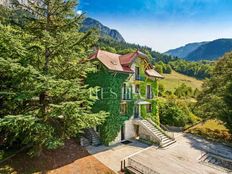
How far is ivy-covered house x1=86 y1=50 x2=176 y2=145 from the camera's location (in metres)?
24.8

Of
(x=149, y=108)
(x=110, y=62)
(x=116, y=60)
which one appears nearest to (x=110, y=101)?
(x=110, y=62)

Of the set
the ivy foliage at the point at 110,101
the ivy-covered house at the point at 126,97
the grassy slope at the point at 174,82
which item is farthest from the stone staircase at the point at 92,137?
the grassy slope at the point at 174,82

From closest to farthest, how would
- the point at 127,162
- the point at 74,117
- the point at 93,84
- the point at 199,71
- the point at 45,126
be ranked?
the point at 45,126, the point at 74,117, the point at 127,162, the point at 93,84, the point at 199,71

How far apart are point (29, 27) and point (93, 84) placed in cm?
1173

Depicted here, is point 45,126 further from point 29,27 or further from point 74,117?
point 29,27

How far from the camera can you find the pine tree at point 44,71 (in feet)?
47.6

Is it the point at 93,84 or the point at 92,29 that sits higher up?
the point at 92,29

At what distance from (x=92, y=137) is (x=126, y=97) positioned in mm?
6697

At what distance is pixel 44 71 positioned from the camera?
16578 millimetres

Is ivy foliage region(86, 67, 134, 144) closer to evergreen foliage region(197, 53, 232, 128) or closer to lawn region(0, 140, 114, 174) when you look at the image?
lawn region(0, 140, 114, 174)

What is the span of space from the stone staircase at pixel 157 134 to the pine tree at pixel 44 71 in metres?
11.0

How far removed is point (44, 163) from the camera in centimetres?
1764

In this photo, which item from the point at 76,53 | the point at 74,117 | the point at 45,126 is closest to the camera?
the point at 45,126

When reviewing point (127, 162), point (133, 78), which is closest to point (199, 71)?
point (133, 78)
